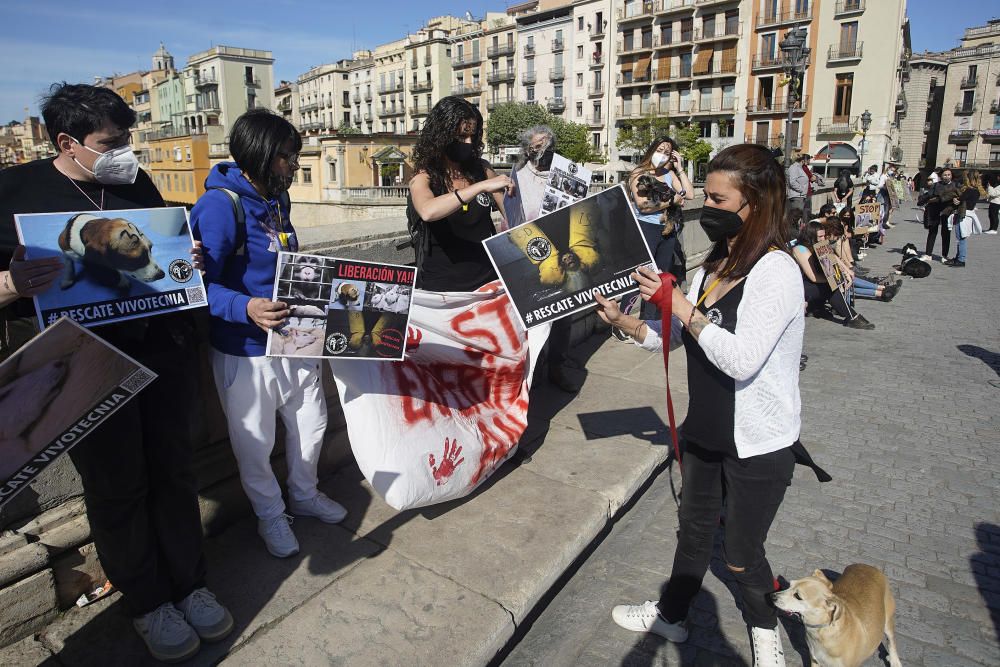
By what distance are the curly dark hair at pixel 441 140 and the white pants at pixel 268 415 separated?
4.36 ft

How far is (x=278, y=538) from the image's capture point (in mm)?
3137

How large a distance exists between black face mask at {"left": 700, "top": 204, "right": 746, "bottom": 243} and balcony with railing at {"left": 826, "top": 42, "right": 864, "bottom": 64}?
57.0 meters

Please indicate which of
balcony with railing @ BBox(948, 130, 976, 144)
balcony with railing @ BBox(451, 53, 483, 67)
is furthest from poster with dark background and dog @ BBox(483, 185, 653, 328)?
balcony with railing @ BBox(451, 53, 483, 67)

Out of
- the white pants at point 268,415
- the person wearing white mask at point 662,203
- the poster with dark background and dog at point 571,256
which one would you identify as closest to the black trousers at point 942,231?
the person wearing white mask at point 662,203

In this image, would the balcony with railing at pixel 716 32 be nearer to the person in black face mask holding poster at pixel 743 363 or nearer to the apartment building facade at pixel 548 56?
the apartment building facade at pixel 548 56

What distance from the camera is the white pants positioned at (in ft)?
9.47

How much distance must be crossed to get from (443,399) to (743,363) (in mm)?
1936

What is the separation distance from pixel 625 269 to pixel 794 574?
200 centimetres

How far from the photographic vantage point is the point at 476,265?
3.86 metres

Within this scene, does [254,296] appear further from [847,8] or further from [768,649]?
[847,8]

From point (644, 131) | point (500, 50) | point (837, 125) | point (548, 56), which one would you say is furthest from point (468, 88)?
point (837, 125)

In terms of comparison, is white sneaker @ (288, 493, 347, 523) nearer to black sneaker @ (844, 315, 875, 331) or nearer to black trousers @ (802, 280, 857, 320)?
black trousers @ (802, 280, 857, 320)

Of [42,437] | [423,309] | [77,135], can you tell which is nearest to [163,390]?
[42,437]

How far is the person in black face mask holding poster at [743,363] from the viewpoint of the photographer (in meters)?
2.26
